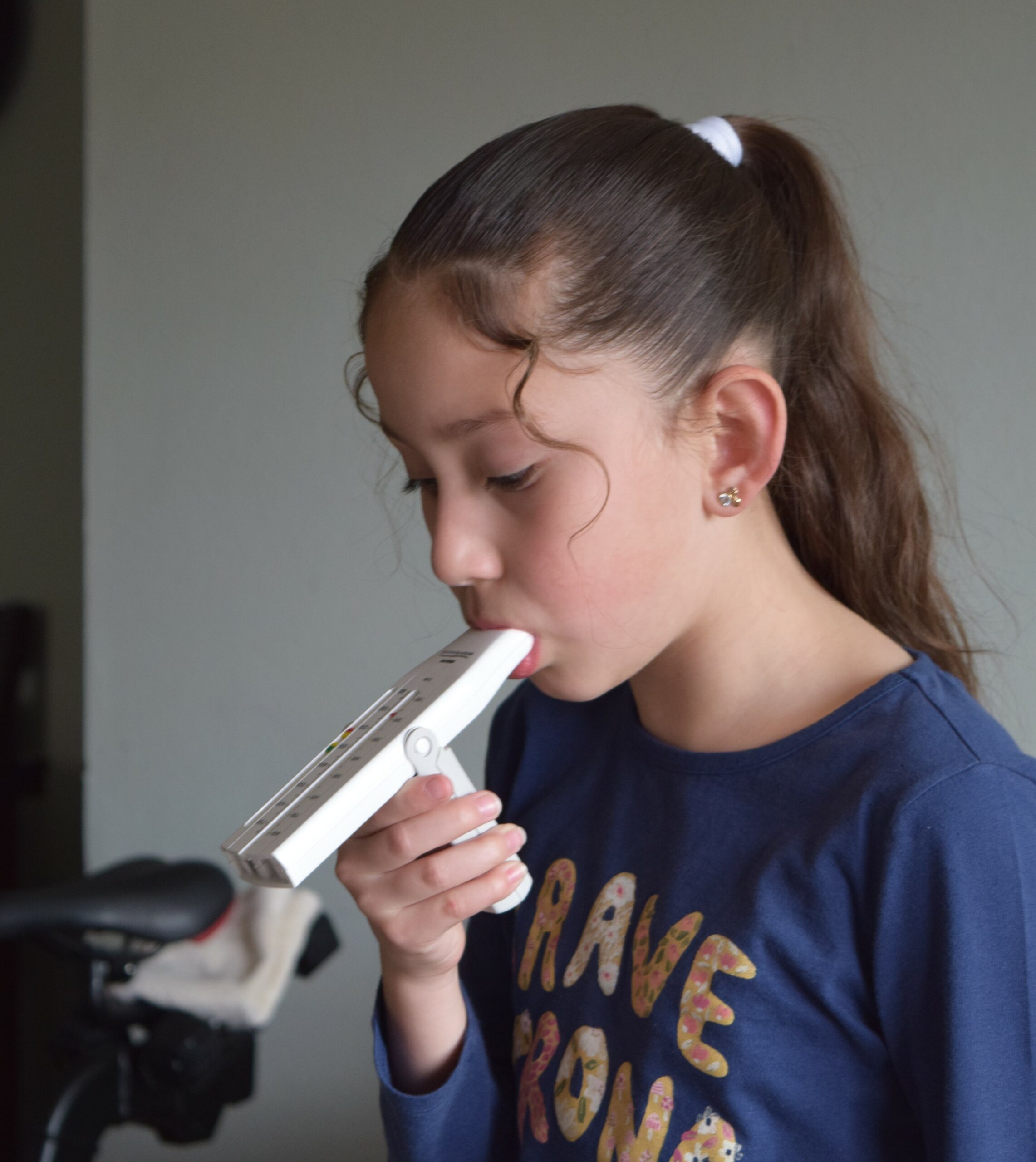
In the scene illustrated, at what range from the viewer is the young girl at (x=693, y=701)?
0.54m

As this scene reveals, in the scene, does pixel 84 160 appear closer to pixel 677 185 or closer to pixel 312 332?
pixel 312 332

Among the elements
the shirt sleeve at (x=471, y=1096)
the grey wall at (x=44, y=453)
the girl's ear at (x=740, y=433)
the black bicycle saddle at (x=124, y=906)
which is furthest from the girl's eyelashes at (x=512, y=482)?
the grey wall at (x=44, y=453)

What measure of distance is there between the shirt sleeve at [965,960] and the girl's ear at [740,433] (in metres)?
0.19

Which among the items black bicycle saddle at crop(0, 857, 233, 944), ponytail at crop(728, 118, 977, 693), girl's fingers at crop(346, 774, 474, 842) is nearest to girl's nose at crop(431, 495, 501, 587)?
girl's fingers at crop(346, 774, 474, 842)

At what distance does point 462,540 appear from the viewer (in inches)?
23.6

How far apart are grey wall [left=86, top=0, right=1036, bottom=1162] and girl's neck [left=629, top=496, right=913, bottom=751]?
1.72 ft

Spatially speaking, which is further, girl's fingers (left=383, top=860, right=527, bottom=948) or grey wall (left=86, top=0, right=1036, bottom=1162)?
grey wall (left=86, top=0, right=1036, bottom=1162)

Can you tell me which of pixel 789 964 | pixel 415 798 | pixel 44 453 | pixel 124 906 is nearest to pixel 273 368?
pixel 44 453

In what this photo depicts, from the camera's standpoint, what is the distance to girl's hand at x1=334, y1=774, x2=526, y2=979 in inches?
22.5

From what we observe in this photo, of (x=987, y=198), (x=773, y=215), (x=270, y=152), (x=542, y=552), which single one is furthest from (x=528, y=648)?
(x=270, y=152)

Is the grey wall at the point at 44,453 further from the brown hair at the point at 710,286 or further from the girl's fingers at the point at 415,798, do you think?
the girl's fingers at the point at 415,798

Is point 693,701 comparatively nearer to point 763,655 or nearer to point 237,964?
point 763,655

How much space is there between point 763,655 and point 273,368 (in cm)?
86

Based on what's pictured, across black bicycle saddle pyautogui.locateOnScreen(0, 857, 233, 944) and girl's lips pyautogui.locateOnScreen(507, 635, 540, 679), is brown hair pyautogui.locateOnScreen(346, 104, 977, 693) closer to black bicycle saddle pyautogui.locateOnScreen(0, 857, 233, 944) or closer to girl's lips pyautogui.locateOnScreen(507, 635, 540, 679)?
girl's lips pyautogui.locateOnScreen(507, 635, 540, 679)
